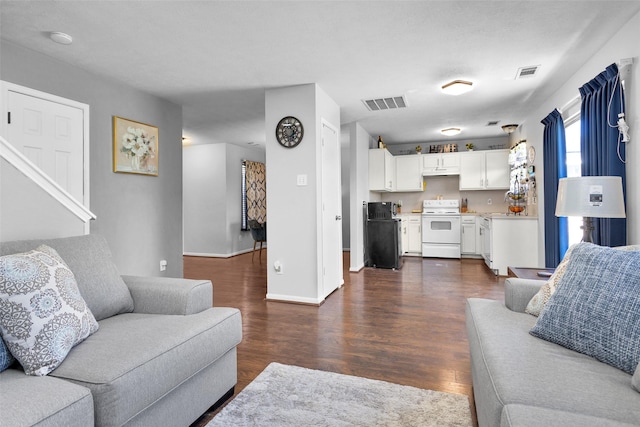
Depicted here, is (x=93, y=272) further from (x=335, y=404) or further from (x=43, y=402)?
(x=335, y=404)

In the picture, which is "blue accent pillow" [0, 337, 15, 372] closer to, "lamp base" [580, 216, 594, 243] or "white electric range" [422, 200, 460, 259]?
"lamp base" [580, 216, 594, 243]

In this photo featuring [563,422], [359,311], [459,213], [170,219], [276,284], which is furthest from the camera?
[459,213]

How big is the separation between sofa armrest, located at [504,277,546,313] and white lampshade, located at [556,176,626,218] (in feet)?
2.49

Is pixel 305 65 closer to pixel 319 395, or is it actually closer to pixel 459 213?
pixel 319 395

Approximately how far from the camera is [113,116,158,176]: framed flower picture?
364cm

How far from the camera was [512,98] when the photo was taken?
4.37m

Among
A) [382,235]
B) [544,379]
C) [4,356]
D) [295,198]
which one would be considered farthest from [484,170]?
[4,356]

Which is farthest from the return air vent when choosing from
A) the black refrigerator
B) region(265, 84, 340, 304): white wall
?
the black refrigerator

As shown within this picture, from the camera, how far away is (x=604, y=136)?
2.69 meters

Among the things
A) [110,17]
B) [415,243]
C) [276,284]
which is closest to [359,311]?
[276,284]

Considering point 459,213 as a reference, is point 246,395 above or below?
below

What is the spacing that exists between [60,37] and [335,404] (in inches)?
127

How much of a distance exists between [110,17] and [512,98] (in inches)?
172

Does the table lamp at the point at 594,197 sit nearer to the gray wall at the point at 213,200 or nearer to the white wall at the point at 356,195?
the white wall at the point at 356,195
